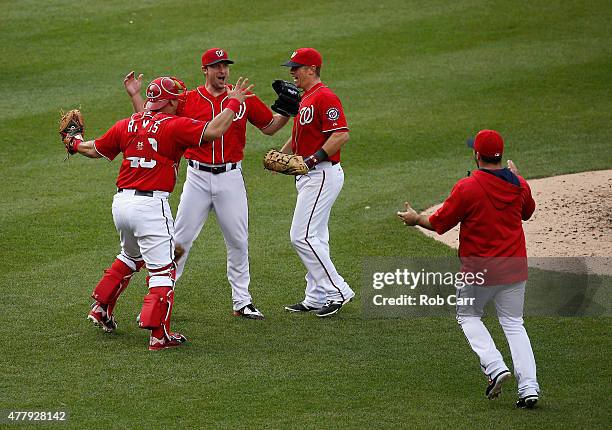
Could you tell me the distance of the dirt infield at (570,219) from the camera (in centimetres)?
1035

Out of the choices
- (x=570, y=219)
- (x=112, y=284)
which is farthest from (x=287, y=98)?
(x=570, y=219)

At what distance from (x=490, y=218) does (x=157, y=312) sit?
252cm

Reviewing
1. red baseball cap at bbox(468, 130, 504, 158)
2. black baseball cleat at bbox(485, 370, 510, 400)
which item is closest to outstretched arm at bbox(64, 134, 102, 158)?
red baseball cap at bbox(468, 130, 504, 158)

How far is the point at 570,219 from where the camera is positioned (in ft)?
36.5

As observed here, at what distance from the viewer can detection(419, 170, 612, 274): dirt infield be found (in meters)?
10.4

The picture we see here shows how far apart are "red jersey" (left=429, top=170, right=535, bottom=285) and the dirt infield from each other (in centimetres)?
308

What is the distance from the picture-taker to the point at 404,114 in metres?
14.8

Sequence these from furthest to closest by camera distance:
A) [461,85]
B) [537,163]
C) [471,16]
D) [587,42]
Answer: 1. [471,16]
2. [587,42]
3. [461,85]
4. [537,163]

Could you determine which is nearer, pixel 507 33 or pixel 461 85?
pixel 461 85

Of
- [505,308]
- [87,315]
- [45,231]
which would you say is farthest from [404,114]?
[505,308]

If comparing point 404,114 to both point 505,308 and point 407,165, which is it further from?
point 505,308

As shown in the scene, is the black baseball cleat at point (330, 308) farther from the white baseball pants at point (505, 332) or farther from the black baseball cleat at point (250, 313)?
the white baseball pants at point (505, 332)

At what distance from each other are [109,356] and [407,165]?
620 centimetres

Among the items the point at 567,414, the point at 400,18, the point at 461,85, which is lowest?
the point at 567,414
